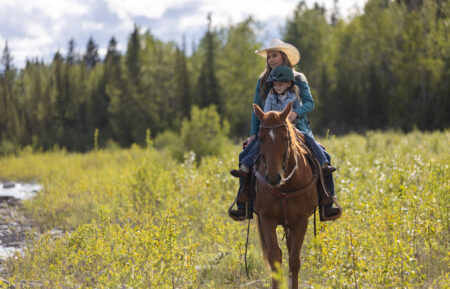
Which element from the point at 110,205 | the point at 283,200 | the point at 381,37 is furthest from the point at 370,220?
the point at 381,37

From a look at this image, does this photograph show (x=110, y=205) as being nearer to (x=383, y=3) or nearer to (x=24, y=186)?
(x=24, y=186)

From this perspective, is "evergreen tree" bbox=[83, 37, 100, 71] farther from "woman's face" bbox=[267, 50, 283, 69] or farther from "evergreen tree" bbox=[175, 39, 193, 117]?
"woman's face" bbox=[267, 50, 283, 69]

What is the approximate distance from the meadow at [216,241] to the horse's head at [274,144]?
73cm

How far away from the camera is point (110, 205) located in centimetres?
1057

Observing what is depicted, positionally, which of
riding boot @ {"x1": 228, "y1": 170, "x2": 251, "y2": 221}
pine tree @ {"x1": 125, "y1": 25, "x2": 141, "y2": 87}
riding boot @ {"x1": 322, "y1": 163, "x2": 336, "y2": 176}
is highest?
pine tree @ {"x1": 125, "y1": 25, "x2": 141, "y2": 87}

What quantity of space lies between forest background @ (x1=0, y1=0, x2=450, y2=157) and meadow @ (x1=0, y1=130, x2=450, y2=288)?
20.9 metres

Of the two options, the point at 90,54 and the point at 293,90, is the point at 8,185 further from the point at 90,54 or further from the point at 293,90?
the point at 90,54

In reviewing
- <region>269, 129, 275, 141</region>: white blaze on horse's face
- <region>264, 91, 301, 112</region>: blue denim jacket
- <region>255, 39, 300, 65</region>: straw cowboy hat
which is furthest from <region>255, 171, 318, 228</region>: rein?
<region>255, 39, 300, 65</region>: straw cowboy hat

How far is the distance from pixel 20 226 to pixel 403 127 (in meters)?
30.8

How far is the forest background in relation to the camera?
108 ft

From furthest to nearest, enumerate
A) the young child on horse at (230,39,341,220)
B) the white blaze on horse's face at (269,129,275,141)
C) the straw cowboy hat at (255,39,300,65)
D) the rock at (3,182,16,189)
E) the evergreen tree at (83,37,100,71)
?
the evergreen tree at (83,37,100,71) < the rock at (3,182,16,189) < the straw cowboy hat at (255,39,300,65) < the young child on horse at (230,39,341,220) < the white blaze on horse's face at (269,129,275,141)

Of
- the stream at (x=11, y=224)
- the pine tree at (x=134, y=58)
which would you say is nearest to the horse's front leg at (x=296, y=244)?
the stream at (x=11, y=224)

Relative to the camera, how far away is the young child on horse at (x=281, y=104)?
5164mm

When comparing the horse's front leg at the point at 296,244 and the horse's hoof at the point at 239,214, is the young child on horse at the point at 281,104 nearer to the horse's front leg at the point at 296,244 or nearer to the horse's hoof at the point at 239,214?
the horse's hoof at the point at 239,214
